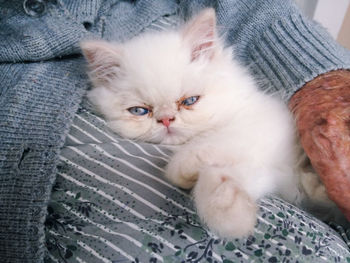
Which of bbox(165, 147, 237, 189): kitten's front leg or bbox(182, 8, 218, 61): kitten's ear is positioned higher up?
bbox(182, 8, 218, 61): kitten's ear

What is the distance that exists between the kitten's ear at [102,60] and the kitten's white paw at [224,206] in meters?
0.53

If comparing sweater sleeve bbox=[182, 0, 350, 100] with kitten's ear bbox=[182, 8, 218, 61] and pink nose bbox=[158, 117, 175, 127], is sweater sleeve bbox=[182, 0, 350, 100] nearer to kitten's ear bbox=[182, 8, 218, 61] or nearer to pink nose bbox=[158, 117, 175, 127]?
kitten's ear bbox=[182, 8, 218, 61]

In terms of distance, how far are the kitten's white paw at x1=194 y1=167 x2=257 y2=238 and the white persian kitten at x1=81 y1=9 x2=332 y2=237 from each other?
23mm

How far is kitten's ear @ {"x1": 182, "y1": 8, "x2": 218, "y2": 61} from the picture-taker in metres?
0.93

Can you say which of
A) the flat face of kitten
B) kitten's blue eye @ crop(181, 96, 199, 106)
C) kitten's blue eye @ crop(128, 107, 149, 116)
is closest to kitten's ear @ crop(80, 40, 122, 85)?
the flat face of kitten

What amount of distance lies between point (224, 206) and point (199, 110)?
368mm

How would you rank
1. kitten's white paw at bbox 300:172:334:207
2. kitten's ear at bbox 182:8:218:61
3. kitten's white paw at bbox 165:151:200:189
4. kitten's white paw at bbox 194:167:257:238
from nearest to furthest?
kitten's white paw at bbox 194:167:257:238, kitten's white paw at bbox 165:151:200:189, kitten's white paw at bbox 300:172:334:207, kitten's ear at bbox 182:8:218:61

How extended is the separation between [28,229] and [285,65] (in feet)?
2.83

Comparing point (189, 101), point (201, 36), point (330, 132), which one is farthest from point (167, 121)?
point (330, 132)

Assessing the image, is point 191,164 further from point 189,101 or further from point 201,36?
point 201,36

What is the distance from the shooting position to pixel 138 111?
0.91 metres

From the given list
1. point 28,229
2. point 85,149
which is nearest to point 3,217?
point 28,229

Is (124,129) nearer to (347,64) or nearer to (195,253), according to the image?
(195,253)

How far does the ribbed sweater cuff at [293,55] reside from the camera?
0.89 meters
